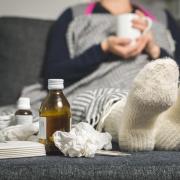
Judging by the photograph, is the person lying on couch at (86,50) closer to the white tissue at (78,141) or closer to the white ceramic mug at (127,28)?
the white ceramic mug at (127,28)

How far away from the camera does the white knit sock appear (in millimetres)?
768

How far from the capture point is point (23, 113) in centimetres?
93

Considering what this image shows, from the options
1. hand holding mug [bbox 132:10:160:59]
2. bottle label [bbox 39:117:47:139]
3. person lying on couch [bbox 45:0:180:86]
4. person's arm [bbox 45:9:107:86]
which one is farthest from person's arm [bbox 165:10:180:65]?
bottle label [bbox 39:117:47:139]

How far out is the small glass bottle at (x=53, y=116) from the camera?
0.74m

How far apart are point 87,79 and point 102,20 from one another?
0.89ft

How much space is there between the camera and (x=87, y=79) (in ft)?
4.42

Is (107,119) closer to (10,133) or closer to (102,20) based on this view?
(10,133)

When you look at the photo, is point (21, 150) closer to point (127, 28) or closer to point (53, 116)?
point (53, 116)

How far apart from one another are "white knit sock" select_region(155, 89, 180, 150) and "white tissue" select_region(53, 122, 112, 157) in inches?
4.7

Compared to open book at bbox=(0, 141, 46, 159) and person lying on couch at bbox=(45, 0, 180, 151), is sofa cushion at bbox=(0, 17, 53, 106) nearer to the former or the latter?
person lying on couch at bbox=(45, 0, 180, 151)

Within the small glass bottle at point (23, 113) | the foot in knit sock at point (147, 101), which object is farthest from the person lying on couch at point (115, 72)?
the small glass bottle at point (23, 113)

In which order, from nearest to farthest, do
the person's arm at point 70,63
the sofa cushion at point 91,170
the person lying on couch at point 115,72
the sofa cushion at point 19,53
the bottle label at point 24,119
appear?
1. the sofa cushion at point 91,170
2. the person lying on couch at point 115,72
3. the bottle label at point 24,119
4. the person's arm at point 70,63
5. the sofa cushion at point 19,53

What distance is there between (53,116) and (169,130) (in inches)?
8.6

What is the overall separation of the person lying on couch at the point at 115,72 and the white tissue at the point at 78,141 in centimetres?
7
